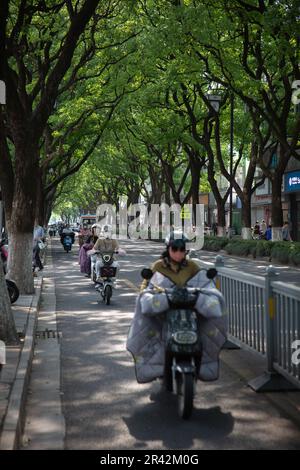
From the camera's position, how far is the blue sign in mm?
39672

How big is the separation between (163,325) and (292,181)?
36015mm

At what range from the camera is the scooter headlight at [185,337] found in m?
5.52

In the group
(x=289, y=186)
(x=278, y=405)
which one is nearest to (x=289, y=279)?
(x=278, y=405)

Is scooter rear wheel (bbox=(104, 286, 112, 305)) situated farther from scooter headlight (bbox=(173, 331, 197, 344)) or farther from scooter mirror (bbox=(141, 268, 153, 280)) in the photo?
scooter headlight (bbox=(173, 331, 197, 344))

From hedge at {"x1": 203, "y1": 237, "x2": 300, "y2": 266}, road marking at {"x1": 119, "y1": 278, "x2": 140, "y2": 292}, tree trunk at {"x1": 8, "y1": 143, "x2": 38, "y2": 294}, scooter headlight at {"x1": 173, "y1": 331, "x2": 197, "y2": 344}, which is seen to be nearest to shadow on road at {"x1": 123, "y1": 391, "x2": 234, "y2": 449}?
scooter headlight at {"x1": 173, "y1": 331, "x2": 197, "y2": 344}

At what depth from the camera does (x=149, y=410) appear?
5.86 metres

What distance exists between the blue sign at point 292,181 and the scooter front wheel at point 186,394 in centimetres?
3517

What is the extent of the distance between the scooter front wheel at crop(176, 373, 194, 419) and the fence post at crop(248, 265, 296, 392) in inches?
46.9

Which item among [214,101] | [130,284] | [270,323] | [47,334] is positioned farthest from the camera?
[214,101]

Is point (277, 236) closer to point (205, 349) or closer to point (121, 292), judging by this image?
point (121, 292)

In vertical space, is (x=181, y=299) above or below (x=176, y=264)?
below

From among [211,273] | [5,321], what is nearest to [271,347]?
[211,273]

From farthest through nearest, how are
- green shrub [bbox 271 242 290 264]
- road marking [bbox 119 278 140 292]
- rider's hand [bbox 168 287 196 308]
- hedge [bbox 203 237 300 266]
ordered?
green shrub [bbox 271 242 290 264]
hedge [bbox 203 237 300 266]
road marking [bbox 119 278 140 292]
rider's hand [bbox 168 287 196 308]

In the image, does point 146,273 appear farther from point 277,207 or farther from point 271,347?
point 277,207
